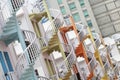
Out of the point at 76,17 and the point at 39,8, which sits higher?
the point at 76,17

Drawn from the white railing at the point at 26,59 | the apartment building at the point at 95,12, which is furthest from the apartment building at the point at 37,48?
the apartment building at the point at 95,12

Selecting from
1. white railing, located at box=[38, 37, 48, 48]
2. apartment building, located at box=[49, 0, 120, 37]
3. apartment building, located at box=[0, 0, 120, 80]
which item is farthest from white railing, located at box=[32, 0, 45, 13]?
apartment building, located at box=[49, 0, 120, 37]

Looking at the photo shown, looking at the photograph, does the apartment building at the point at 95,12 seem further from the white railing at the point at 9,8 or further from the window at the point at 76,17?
the white railing at the point at 9,8

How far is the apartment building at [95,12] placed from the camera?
5662 centimetres

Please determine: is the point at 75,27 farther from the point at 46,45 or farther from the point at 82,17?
the point at 82,17

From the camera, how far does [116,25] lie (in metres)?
58.9

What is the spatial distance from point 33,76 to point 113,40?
3578 cm

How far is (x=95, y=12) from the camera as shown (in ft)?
193

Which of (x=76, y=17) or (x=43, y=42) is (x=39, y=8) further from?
(x=76, y=17)

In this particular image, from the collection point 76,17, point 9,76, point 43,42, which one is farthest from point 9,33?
point 76,17

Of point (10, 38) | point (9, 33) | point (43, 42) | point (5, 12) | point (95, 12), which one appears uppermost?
point (95, 12)

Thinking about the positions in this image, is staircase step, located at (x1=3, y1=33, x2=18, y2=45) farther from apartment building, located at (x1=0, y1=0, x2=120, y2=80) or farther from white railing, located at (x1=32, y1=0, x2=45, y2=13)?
white railing, located at (x1=32, y1=0, x2=45, y2=13)

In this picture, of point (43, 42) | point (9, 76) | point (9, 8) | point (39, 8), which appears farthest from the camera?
point (39, 8)

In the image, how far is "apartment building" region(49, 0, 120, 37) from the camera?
56.6m
